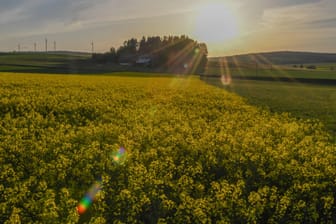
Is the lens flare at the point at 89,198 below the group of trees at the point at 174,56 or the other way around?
below

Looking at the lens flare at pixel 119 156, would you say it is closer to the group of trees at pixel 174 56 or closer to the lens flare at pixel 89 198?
the lens flare at pixel 89 198

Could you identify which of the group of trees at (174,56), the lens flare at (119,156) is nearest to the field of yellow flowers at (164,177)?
the lens flare at (119,156)

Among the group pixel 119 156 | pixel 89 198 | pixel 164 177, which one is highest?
pixel 119 156

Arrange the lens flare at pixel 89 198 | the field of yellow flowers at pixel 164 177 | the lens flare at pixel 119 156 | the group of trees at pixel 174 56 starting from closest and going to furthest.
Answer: the field of yellow flowers at pixel 164 177 → the lens flare at pixel 89 198 → the lens flare at pixel 119 156 → the group of trees at pixel 174 56

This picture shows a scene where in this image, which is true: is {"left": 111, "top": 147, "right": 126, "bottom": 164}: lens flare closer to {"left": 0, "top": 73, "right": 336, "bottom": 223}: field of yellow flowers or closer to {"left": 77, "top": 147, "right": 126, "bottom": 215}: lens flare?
{"left": 0, "top": 73, "right": 336, "bottom": 223}: field of yellow flowers

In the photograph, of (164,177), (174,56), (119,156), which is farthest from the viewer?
(174,56)

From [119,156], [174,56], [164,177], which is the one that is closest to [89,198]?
[164,177]

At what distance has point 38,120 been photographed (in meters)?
17.4

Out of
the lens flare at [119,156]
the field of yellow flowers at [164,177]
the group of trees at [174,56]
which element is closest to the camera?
the field of yellow flowers at [164,177]

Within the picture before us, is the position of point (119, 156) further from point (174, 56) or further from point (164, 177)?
point (174, 56)

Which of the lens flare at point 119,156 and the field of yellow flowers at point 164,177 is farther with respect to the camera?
the lens flare at point 119,156

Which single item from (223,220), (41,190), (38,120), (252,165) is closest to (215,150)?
(252,165)

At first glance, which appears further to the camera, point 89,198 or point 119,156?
point 119,156

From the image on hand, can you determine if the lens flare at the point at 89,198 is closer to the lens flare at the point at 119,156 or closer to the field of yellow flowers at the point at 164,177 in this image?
the field of yellow flowers at the point at 164,177
